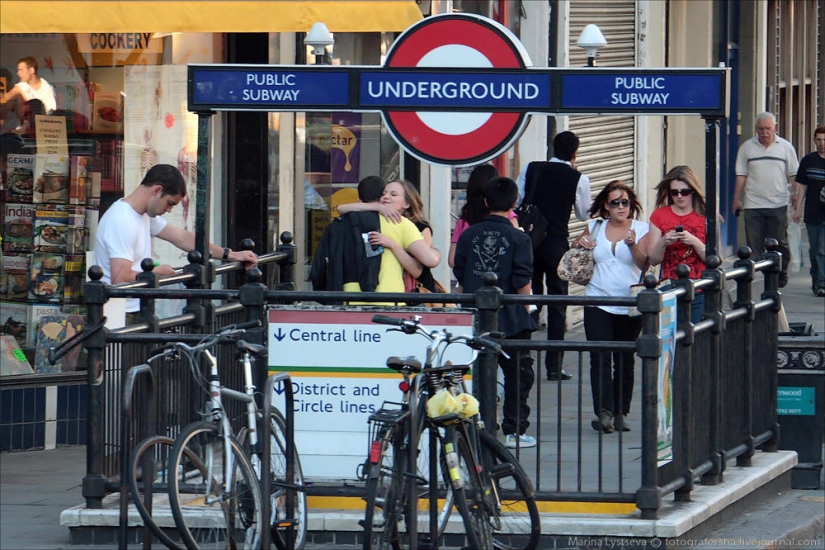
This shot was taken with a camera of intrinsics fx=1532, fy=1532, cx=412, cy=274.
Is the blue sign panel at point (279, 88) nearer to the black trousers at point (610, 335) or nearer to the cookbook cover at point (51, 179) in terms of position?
the black trousers at point (610, 335)

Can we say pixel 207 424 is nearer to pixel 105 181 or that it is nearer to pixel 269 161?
pixel 105 181

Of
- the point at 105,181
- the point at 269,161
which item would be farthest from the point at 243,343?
the point at 269,161

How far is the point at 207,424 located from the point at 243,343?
0.36 meters

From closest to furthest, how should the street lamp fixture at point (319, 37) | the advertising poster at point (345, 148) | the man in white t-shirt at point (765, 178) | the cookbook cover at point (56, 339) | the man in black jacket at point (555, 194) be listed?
the street lamp fixture at point (319, 37) → the cookbook cover at point (56, 339) → the man in black jacket at point (555, 194) → the advertising poster at point (345, 148) → the man in white t-shirt at point (765, 178)

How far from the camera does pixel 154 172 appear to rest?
8438 mm

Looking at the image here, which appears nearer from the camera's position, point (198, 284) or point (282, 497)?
point (282, 497)

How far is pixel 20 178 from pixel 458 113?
3976 mm

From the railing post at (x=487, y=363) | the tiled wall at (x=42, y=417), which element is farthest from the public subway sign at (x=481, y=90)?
the tiled wall at (x=42, y=417)

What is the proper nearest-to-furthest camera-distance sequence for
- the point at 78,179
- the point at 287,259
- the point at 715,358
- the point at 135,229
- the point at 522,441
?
1. the point at 715,358
2. the point at 522,441
3. the point at 135,229
4. the point at 287,259
5. the point at 78,179

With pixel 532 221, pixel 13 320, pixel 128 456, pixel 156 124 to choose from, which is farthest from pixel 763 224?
pixel 128 456

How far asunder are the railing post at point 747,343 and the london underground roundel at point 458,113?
200cm

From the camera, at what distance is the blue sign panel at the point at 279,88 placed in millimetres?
7359

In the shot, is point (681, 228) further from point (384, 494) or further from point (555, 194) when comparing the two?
point (384, 494)

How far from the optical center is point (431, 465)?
20.1 ft
